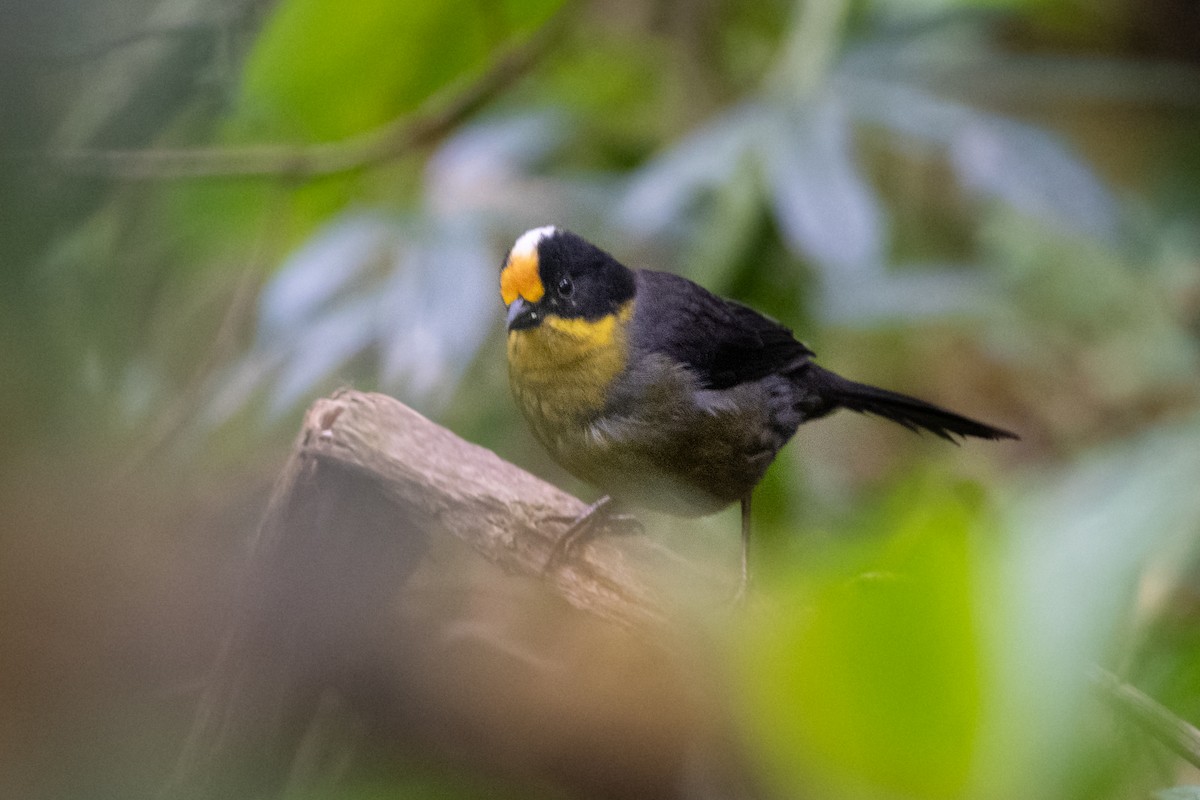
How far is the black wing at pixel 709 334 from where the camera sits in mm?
2287

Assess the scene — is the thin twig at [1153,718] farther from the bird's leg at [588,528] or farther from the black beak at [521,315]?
the black beak at [521,315]

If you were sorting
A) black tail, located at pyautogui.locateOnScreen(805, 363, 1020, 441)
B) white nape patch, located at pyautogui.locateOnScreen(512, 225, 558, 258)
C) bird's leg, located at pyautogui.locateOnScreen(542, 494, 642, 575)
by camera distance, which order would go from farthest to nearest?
black tail, located at pyautogui.locateOnScreen(805, 363, 1020, 441)
white nape patch, located at pyautogui.locateOnScreen(512, 225, 558, 258)
bird's leg, located at pyautogui.locateOnScreen(542, 494, 642, 575)

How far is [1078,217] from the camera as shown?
3012 mm

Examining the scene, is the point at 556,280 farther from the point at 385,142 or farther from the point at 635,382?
the point at 385,142

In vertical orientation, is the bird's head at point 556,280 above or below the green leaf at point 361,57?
below

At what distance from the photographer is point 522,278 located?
82.0 inches

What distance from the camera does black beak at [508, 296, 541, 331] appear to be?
82.7 inches

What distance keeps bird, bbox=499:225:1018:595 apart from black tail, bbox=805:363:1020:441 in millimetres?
98

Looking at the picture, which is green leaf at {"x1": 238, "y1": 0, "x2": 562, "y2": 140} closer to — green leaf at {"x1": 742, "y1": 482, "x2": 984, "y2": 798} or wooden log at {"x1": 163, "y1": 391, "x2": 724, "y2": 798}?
wooden log at {"x1": 163, "y1": 391, "x2": 724, "y2": 798}

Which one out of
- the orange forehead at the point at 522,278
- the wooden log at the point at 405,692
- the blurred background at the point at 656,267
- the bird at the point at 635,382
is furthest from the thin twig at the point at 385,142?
the wooden log at the point at 405,692

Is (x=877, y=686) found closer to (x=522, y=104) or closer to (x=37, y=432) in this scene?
(x=37, y=432)

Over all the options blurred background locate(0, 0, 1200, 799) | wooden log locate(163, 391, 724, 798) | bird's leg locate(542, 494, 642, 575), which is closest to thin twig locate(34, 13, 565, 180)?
blurred background locate(0, 0, 1200, 799)

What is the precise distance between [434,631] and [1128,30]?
17.7 ft

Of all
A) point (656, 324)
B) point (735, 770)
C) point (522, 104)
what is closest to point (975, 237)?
point (522, 104)
